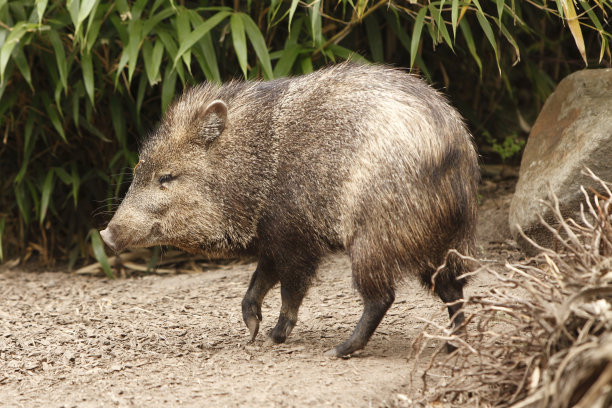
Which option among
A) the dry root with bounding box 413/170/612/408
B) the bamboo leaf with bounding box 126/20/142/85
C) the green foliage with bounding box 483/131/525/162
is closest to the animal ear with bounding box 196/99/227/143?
the bamboo leaf with bounding box 126/20/142/85

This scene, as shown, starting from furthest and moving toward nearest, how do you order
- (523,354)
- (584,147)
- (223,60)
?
(223,60), (584,147), (523,354)

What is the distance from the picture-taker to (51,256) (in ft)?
17.6

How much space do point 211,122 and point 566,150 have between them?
1660 mm

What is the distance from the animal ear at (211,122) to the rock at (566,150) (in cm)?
138

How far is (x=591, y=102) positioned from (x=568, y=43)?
1947 millimetres

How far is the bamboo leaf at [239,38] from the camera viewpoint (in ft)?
12.8

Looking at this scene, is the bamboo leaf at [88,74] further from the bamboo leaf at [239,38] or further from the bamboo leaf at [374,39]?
the bamboo leaf at [374,39]

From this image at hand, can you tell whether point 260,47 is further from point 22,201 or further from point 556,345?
point 556,345

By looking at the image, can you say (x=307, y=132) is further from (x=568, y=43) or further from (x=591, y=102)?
(x=568, y=43)

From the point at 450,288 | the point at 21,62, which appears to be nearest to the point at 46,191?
the point at 21,62

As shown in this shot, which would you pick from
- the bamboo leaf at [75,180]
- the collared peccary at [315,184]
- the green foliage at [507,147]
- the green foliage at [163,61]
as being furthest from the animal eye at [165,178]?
the green foliage at [507,147]

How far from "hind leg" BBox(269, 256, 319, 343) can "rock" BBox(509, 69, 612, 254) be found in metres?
1.08

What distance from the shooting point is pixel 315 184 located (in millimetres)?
2955

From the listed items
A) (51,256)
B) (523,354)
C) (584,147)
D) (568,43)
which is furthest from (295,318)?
(568,43)
